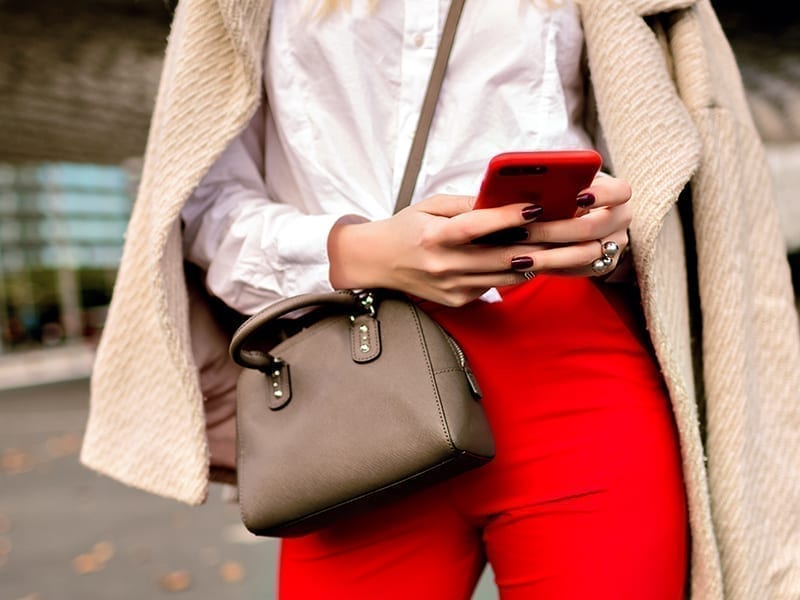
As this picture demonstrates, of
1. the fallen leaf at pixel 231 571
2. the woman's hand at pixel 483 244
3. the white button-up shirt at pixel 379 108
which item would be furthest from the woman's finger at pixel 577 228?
the fallen leaf at pixel 231 571

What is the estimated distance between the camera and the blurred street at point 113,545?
3482 millimetres

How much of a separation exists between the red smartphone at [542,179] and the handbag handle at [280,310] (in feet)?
0.73

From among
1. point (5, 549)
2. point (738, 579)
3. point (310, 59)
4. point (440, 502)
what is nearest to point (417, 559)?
point (440, 502)

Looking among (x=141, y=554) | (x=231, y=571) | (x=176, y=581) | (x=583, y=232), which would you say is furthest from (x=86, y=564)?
(x=583, y=232)

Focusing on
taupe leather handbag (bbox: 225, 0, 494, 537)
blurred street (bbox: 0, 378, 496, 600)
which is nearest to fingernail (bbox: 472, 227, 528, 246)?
taupe leather handbag (bbox: 225, 0, 494, 537)

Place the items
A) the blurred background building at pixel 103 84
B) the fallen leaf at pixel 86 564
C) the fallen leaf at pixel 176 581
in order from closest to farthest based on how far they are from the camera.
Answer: the fallen leaf at pixel 176 581 < the fallen leaf at pixel 86 564 < the blurred background building at pixel 103 84

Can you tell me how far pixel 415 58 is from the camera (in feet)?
3.71

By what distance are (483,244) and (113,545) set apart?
12.4ft

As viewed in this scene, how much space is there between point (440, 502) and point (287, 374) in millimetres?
252

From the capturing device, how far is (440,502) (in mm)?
1042

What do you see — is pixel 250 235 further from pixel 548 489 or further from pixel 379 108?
pixel 548 489

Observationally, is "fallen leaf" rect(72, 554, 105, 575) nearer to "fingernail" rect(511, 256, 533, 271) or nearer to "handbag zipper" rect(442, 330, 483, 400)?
"handbag zipper" rect(442, 330, 483, 400)

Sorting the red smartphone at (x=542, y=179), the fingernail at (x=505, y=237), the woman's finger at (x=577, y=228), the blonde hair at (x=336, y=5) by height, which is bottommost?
the fingernail at (x=505, y=237)

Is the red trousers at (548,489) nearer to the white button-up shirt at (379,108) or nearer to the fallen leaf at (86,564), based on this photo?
the white button-up shirt at (379,108)
